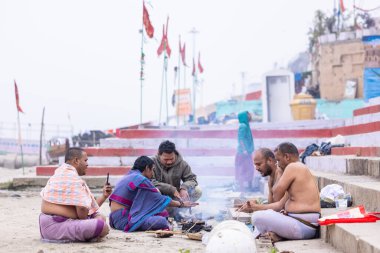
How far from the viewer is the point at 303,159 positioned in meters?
11.4

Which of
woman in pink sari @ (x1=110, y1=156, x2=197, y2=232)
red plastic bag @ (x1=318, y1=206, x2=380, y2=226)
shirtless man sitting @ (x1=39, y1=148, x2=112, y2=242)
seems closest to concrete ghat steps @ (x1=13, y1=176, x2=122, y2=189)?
woman in pink sari @ (x1=110, y1=156, x2=197, y2=232)

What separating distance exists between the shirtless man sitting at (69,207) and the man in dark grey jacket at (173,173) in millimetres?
2083

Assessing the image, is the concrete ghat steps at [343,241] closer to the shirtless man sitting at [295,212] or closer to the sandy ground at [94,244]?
the shirtless man sitting at [295,212]

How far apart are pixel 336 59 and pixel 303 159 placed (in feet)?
61.5

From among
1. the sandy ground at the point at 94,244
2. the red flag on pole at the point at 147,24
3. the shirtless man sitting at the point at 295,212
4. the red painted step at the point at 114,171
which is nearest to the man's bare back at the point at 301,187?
the shirtless man sitting at the point at 295,212

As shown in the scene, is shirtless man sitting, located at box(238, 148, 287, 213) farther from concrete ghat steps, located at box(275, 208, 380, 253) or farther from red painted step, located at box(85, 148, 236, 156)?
red painted step, located at box(85, 148, 236, 156)

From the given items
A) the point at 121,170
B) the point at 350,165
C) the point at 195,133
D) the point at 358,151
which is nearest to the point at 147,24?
the point at 195,133

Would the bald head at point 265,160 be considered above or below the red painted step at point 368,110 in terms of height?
below

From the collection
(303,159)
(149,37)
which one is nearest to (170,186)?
(303,159)

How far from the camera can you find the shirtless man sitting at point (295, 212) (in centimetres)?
574

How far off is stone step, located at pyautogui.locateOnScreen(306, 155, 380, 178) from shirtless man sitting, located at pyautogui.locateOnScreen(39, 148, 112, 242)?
11.7 ft

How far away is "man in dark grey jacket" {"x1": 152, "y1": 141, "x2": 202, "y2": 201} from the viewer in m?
8.40

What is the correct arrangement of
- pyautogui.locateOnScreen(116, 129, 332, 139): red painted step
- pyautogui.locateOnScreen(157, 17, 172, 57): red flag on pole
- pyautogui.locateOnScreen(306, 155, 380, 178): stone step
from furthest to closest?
pyautogui.locateOnScreen(157, 17, 172, 57): red flag on pole → pyautogui.locateOnScreen(116, 129, 332, 139): red painted step → pyautogui.locateOnScreen(306, 155, 380, 178): stone step

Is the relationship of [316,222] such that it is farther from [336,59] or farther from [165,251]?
[336,59]
